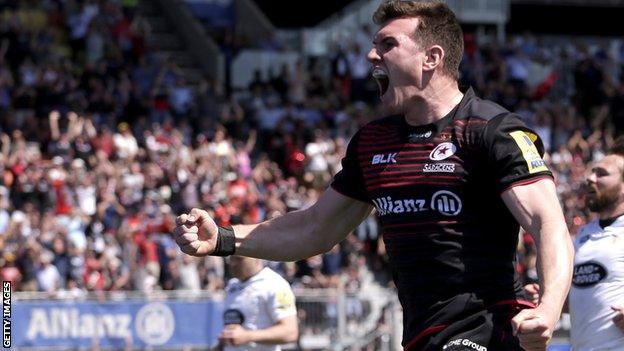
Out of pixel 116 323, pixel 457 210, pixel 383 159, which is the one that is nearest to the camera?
pixel 457 210

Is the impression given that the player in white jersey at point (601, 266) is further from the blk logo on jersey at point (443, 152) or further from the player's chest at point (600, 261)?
the blk logo on jersey at point (443, 152)

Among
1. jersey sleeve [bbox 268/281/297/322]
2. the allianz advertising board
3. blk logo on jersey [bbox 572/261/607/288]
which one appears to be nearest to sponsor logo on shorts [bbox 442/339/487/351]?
blk logo on jersey [bbox 572/261/607/288]

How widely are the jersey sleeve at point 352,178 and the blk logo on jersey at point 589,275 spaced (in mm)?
2441

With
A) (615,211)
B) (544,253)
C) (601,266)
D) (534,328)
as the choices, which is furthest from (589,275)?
(534,328)

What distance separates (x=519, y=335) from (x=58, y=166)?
16090 mm

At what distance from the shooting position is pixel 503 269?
4727 mm

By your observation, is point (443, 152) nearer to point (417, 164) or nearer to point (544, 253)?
point (417, 164)

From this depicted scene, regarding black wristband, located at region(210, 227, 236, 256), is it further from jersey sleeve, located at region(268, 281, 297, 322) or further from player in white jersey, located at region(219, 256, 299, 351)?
jersey sleeve, located at region(268, 281, 297, 322)

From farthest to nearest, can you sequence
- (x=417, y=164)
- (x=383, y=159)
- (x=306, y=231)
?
(x=306, y=231) → (x=383, y=159) → (x=417, y=164)

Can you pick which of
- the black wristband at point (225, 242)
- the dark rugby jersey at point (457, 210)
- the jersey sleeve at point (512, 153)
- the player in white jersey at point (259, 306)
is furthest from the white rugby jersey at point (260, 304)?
the jersey sleeve at point (512, 153)

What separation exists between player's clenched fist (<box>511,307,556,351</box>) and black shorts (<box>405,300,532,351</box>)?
417 mm

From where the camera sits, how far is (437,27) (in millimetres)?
4879

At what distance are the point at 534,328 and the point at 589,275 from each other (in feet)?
10.7

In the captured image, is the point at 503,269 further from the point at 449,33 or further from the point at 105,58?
the point at 105,58
